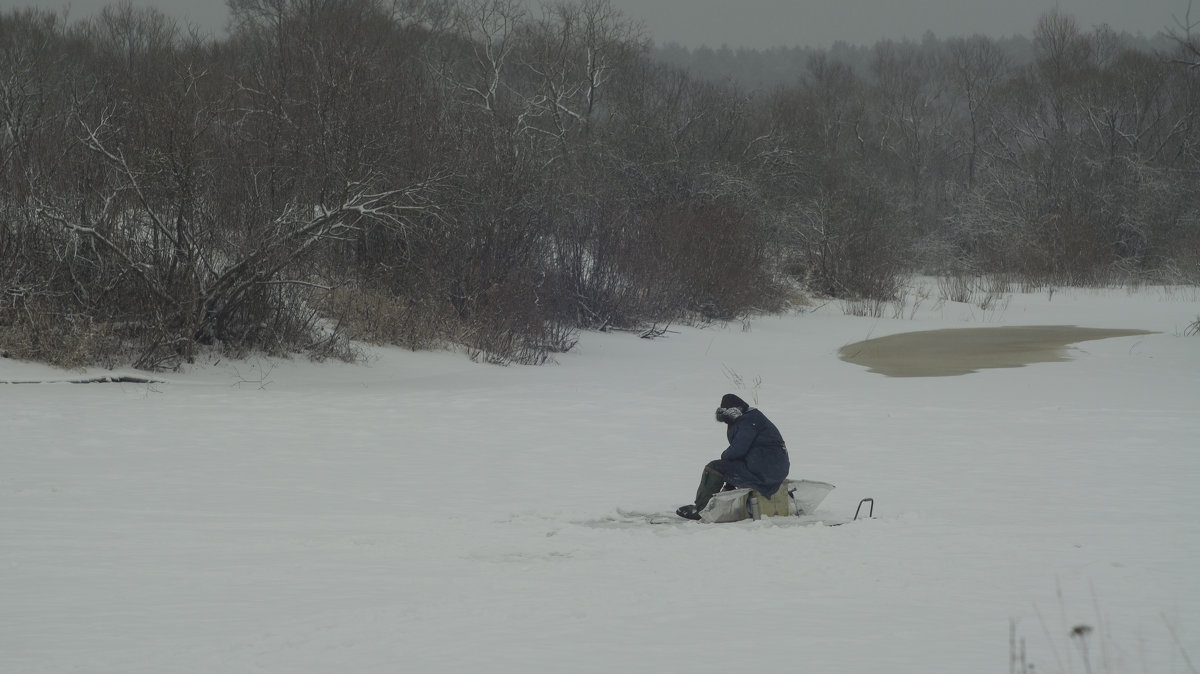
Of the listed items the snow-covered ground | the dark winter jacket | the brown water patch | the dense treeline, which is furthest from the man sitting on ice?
the brown water patch

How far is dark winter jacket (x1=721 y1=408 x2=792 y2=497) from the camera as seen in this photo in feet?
26.7

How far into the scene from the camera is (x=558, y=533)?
780cm

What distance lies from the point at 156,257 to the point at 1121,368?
53.2 ft

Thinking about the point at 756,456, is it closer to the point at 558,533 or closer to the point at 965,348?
the point at 558,533

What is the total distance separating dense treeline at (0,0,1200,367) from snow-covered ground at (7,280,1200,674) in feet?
6.22

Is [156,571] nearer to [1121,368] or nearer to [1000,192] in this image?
[1121,368]

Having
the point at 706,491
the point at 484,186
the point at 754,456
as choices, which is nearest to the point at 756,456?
the point at 754,456

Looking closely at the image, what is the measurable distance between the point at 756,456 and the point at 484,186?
14267 mm

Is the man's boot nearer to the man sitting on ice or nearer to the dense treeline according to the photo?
the man sitting on ice

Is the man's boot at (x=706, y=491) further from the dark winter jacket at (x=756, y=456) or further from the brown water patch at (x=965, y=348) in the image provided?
the brown water patch at (x=965, y=348)

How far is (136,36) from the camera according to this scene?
137 ft

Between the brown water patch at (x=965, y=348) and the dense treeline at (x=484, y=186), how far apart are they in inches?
228

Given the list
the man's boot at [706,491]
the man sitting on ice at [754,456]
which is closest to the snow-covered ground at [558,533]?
the man's boot at [706,491]

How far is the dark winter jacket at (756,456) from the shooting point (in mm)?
8125
